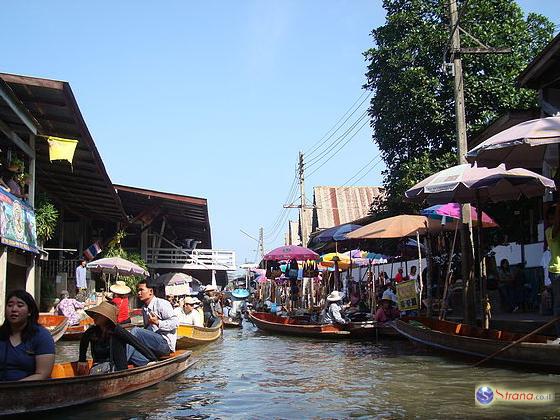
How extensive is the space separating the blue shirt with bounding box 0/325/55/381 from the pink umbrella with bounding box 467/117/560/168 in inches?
236

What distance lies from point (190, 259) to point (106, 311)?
22.0m

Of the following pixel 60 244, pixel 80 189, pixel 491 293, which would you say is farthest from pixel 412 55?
pixel 60 244

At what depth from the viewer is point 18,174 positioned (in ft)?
41.3

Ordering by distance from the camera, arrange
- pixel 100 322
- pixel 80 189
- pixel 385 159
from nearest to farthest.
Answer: pixel 100 322
pixel 80 189
pixel 385 159

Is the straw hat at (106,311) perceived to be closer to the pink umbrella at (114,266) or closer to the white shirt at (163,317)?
the white shirt at (163,317)

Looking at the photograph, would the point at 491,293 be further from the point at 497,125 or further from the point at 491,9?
the point at 491,9

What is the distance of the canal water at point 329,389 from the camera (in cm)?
668

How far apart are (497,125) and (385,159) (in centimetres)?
555

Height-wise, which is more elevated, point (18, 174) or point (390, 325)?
point (18, 174)

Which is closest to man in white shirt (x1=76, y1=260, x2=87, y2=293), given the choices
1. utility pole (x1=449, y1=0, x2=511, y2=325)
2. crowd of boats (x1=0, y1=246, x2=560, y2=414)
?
crowd of boats (x1=0, y1=246, x2=560, y2=414)

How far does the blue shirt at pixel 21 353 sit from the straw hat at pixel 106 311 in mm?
1052

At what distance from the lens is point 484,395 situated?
7.25m

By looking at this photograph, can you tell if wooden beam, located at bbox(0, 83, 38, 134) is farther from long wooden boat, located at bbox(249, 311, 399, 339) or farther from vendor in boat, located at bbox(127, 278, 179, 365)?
long wooden boat, located at bbox(249, 311, 399, 339)

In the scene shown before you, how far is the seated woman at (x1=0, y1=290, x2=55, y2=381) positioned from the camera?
5719 mm
